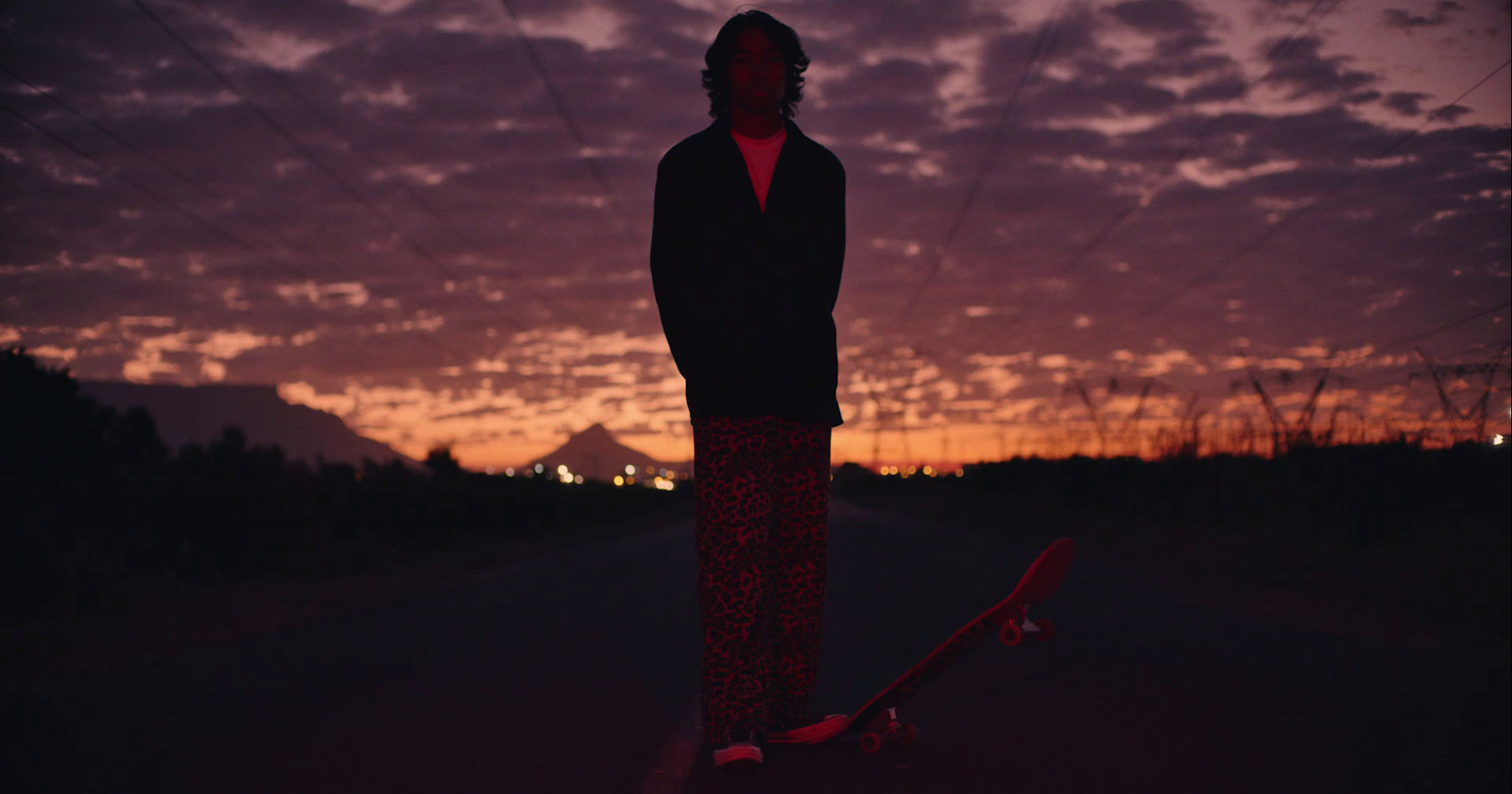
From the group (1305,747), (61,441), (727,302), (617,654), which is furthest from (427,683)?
(61,441)

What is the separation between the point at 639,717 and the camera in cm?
516

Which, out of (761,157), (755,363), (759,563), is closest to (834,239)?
(761,157)

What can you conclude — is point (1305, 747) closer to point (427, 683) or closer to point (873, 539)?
point (427, 683)

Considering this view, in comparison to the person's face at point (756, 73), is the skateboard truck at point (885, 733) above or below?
below

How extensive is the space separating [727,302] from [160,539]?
17832 mm

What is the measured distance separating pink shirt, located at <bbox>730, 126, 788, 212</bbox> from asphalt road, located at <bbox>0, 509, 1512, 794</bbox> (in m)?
1.96

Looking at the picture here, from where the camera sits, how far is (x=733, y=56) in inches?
169

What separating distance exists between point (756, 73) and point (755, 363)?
986 mm

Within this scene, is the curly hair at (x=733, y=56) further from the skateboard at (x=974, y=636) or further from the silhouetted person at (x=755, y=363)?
the skateboard at (x=974, y=636)

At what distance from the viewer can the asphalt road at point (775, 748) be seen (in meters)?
4.07

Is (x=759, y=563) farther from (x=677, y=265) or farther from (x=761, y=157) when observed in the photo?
(x=761, y=157)

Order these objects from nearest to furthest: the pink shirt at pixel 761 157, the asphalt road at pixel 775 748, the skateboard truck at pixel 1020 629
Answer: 1. the skateboard truck at pixel 1020 629
2. the asphalt road at pixel 775 748
3. the pink shirt at pixel 761 157

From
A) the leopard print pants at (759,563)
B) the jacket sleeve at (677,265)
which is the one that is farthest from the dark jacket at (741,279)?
the leopard print pants at (759,563)

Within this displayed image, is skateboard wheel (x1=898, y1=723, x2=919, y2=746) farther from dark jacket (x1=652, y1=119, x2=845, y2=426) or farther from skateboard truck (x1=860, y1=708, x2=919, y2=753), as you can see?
dark jacket (x1=652, y1=119, x2=845, y2=426)
